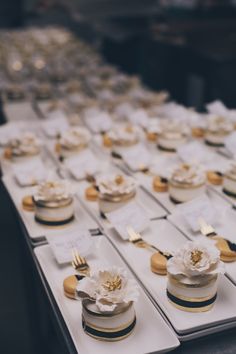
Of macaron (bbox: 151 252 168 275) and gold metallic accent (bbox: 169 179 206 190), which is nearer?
macaron (bbox: 151 252 168 275)

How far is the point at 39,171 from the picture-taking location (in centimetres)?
199

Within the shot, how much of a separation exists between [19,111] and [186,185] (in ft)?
5.29

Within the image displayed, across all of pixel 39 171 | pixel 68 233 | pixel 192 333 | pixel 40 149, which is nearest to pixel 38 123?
pixel 40 149

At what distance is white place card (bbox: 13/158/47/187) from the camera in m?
1.94

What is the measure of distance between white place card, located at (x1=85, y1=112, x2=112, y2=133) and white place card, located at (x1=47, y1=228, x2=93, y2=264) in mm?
1165

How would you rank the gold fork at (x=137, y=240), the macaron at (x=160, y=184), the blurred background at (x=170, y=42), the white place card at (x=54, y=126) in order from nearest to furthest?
the gold fork at (x=137, y=240) → the macaron at (x=160, y=184) → the white place card at (x=54, y=126) → the blurred background at (x=170, y=42)

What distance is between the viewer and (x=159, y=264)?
135 cm

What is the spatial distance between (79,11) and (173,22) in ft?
2.95

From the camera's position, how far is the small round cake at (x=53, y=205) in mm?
1628

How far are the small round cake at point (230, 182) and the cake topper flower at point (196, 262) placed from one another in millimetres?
581

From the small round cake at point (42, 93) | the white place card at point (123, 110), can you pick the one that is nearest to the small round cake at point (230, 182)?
the white place card at point (123, 110)

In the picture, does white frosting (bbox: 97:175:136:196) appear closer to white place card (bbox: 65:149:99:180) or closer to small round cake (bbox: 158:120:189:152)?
white place card (bbox: 65:149:99:180)

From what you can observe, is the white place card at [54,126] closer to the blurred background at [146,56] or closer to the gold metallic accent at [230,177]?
the blurred background at [146,56]

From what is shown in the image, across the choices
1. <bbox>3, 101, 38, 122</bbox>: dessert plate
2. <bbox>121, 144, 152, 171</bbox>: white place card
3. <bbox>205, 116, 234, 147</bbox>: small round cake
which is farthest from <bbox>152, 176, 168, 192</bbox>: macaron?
<bbox>3, 101, 38, 122</bbox>: dessert plate
